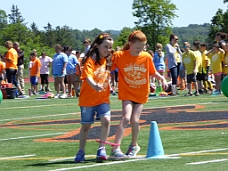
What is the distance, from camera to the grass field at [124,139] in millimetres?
8484

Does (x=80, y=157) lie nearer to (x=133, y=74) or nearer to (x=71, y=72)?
(x=133, y=74)

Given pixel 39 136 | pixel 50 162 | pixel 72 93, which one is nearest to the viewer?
pixel 50 162

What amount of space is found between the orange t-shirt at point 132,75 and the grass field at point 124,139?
85cm

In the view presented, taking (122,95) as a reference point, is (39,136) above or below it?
below

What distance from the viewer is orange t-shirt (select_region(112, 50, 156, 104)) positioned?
31.0 feet

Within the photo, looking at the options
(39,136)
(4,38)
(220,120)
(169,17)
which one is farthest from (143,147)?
(169,17)

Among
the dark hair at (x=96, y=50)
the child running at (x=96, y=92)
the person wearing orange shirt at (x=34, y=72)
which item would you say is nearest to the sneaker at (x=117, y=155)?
the child running at (x=96, y=92)

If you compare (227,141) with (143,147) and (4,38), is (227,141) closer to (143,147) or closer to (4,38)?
(143,147)

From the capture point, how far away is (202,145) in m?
9.97

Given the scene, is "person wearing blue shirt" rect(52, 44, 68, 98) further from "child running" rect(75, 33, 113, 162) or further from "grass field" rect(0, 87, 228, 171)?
"child running" rect(75, 33, 113, 162)

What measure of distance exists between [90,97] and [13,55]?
16.5m

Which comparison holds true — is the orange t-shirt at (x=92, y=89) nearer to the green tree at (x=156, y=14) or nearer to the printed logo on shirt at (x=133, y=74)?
the printed logo on shirt at (x=133, y=74)

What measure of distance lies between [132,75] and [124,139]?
2069mm

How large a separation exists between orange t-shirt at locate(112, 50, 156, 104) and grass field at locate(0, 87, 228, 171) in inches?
33.6
